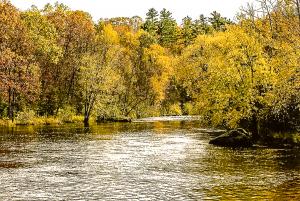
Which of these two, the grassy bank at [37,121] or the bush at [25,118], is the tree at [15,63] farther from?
the grassy bank at [37,121]

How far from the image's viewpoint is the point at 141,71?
114438 millimetres

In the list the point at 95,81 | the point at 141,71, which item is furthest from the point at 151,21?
the point at 95,81

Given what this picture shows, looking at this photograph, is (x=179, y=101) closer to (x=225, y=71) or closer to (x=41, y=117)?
(x=41, y=117)

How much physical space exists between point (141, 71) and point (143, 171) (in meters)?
84.0

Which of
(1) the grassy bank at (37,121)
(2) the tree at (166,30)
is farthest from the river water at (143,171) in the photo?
(2) the tree at (166,30)

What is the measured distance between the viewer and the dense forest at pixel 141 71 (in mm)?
47844

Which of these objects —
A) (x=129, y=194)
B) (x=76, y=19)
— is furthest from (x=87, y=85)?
(x=129, y=194)

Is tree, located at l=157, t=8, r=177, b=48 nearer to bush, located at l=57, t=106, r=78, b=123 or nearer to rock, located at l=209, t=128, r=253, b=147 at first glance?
bush, located at l=57, t=106, r=78, b=123

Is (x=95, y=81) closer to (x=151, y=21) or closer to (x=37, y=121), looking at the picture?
(x=37, y=121)

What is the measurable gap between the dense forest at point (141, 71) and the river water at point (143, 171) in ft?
19.2

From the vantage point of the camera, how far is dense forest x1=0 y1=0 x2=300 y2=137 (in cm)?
4784

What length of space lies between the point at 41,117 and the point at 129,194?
63109 mm

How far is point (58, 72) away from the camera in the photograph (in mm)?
93938

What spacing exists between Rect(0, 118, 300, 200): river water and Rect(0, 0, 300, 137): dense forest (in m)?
5.87
